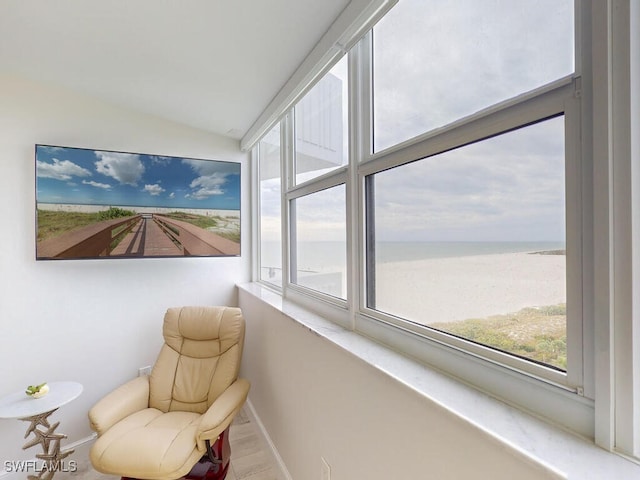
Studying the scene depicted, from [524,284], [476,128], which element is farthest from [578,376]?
[476,128]

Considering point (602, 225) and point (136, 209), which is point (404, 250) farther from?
point (136, 209)

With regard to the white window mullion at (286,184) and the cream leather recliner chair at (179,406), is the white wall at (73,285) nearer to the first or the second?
the cream leather recliner chair at (179,406)

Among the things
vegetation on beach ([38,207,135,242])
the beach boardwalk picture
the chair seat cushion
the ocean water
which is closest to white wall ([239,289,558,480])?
the ocean water

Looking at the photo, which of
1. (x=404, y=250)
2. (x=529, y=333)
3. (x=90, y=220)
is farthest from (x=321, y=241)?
(x=90, y=220)

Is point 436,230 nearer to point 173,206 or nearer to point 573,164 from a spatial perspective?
point 573,164

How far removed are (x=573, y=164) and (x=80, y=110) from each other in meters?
3.07

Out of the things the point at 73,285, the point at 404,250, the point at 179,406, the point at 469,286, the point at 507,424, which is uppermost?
the point at 404,250

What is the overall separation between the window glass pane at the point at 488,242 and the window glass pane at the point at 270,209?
4.83ft

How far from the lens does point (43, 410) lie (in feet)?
5.57

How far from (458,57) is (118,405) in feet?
7.89

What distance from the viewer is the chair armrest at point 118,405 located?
1.62 meters

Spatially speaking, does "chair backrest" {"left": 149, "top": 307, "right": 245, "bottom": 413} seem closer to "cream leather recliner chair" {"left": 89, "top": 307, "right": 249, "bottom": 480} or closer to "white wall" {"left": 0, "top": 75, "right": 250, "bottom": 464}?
"cream leather recliner chair" {"left": 89, "top": 307, "right": 249, "bottom": 480}

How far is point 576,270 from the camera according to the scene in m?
0.66

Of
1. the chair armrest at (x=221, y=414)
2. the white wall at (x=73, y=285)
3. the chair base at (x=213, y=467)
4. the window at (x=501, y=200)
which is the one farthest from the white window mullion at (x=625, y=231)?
the white wall at (x=73, y=285)
